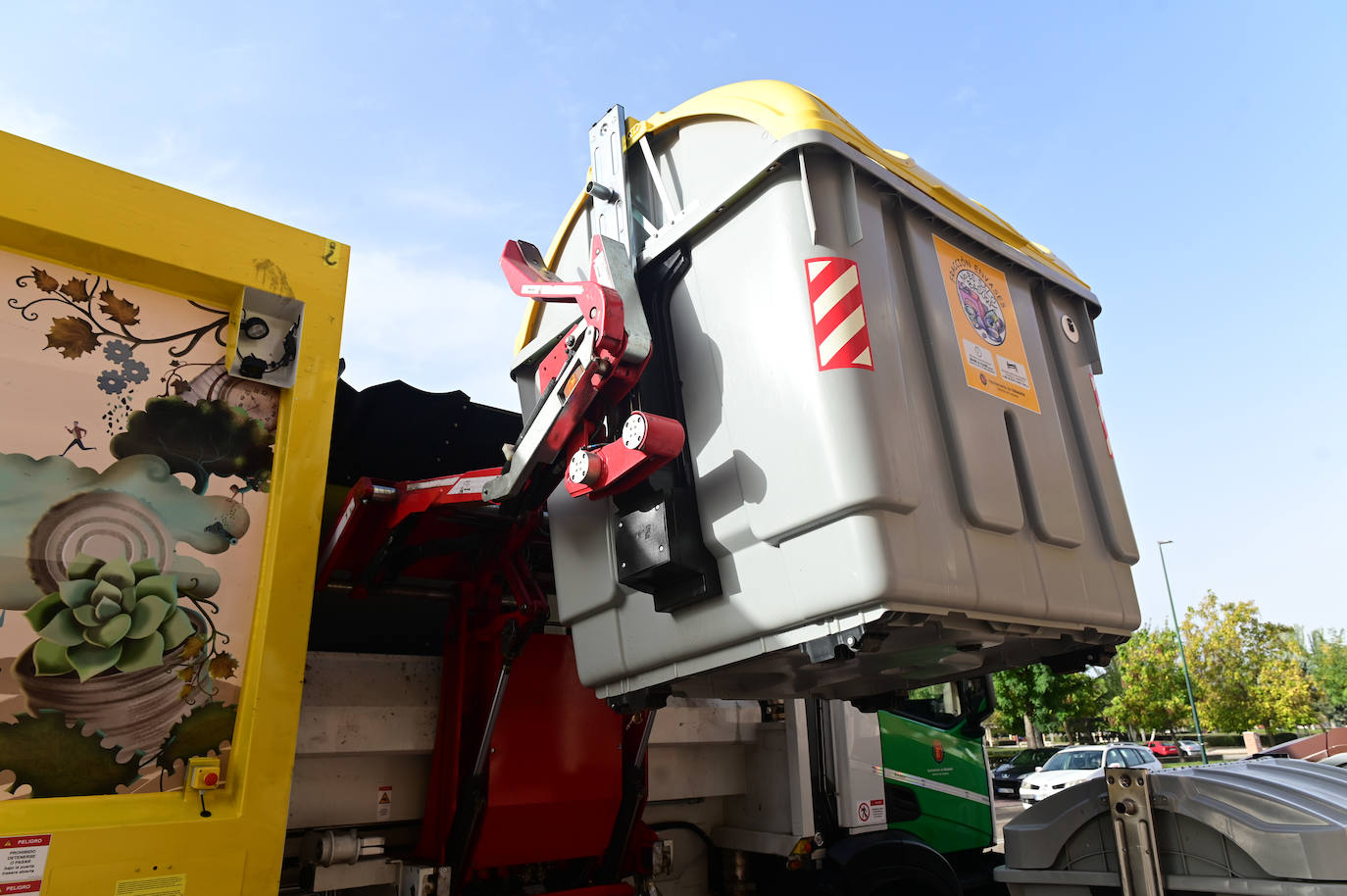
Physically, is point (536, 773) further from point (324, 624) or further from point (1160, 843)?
point (1160, 843)

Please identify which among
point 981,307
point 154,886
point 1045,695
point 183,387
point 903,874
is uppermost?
point 1045,695

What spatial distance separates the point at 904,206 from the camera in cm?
265

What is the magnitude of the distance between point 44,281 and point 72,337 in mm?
173

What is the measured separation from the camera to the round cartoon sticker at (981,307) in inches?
109

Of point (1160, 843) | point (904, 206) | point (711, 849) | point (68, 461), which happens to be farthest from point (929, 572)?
point (711, 849)

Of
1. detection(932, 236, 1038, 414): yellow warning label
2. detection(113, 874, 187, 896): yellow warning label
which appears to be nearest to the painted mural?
detection(113, 874, 187, 896): yellow warning label

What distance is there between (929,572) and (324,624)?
9.44 feet

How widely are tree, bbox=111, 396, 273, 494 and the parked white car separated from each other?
52.7ft

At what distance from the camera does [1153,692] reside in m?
27.7

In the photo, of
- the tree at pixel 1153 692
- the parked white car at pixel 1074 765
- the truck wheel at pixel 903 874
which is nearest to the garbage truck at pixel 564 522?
the truck wheel at pixel 903 874

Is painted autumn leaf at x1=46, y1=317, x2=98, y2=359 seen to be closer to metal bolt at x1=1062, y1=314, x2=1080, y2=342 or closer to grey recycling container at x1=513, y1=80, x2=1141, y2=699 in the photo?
grey recycling container at x1=513, y1=80, x2=1141, y2=699

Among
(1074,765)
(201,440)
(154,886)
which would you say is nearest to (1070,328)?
(201,440)

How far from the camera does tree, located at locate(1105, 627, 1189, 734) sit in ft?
90.3

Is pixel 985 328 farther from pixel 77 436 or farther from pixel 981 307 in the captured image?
pixel 77 436
